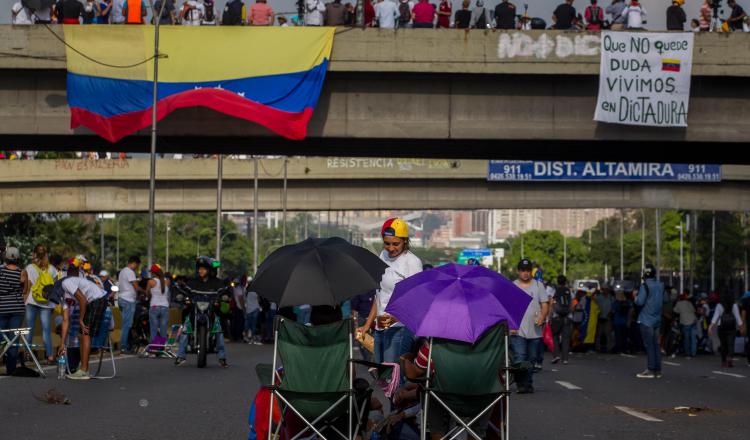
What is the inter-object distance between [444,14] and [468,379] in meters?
23.0

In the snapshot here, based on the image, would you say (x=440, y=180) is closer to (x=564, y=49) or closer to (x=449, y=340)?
(x=564, y=49)

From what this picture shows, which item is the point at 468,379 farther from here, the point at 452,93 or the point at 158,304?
the point at 452,93

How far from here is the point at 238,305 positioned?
124 feet

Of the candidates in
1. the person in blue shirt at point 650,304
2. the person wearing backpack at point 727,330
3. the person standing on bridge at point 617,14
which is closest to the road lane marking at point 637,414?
the person in blue shirt at point 650,304

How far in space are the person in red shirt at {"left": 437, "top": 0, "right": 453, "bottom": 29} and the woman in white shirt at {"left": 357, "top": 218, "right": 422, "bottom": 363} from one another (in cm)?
2050

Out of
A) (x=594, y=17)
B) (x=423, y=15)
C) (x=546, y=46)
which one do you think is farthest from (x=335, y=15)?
(x=594, y=17)

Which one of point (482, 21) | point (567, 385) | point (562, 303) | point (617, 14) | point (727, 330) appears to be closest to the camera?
point (567, 385)

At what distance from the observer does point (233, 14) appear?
102 ft

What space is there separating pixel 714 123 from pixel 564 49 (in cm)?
402

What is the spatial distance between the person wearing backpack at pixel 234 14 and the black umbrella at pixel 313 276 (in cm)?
2150

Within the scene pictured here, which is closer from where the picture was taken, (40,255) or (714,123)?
(40,255)

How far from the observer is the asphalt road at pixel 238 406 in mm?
12234

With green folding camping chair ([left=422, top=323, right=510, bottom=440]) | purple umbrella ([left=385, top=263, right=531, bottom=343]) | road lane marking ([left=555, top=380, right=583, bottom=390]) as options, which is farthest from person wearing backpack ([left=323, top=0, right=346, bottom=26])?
green folding camping chair ([left=422, top=323, right=510, bottom=440])

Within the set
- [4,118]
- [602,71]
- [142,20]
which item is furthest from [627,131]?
[4,118]
